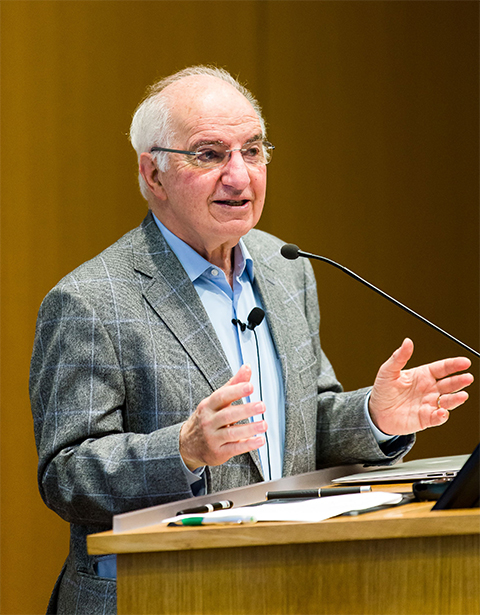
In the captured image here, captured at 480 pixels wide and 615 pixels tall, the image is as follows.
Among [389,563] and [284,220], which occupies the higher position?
[284,220]

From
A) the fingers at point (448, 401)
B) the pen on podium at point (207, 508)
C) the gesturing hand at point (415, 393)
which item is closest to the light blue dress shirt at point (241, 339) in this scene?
the gesturing hand at point (415, 393)

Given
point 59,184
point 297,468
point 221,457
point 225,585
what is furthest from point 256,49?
point 225,585

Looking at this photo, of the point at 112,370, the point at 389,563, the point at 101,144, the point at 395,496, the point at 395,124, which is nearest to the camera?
the point at 389,563

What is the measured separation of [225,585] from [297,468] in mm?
787

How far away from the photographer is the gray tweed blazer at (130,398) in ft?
4.88

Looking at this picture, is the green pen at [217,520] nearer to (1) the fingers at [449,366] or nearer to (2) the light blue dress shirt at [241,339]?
(1) the fingers at [449,366]

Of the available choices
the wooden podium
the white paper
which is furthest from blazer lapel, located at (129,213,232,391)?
the wooden podium

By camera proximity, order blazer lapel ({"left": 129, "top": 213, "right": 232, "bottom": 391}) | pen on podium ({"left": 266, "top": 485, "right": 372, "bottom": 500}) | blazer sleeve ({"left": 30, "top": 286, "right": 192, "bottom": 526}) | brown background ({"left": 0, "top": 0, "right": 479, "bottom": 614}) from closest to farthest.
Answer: pen on podium ({"left": 266, "top": 485, "right": 372, "bottom": 500})
blazer sleeve ({"left": 30, "top": 286, "right": 192, "bottom": 526})
blazer lapel ({"left": 129, "top": 213, "right": 232, "bottom": 391})
brown background ({"left": 0, "top": 0, "right": 479, "bottom": 614})

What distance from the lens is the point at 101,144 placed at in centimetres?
290

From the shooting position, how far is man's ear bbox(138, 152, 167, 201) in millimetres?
1927

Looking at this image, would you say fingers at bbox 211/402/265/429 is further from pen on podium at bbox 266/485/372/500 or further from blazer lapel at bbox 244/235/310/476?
blazer lapel at bbox 244/235/310/476

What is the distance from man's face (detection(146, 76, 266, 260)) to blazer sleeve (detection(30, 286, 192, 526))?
1.11 ft

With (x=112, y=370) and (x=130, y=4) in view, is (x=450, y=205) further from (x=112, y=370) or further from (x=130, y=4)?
(x=112, y=370)

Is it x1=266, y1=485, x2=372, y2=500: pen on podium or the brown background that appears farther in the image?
the brown background
